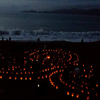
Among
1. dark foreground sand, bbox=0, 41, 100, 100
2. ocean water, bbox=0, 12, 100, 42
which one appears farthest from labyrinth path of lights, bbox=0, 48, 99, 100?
ocean water, bbox=0, 12, 100, 42

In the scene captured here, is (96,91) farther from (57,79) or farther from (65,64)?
(65,64)

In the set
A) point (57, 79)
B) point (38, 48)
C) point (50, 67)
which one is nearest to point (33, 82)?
point (57, 79)

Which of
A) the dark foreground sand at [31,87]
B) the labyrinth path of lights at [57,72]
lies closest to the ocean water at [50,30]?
the dark foreground sand at [31,87]

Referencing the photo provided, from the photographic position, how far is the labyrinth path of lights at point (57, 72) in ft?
17.3

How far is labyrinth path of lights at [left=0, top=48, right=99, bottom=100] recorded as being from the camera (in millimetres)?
5277

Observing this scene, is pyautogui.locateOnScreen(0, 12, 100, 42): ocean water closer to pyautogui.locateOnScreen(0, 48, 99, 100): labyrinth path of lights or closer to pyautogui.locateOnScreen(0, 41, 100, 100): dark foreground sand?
pyautogui.locateOnScreen(0, 41, 100, 100): dark foreground sand

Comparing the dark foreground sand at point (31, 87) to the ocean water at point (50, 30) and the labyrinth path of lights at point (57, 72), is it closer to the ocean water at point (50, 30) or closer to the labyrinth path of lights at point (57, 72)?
the labyrinth path of lights at point (57, 72)

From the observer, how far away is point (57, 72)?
6.33 meters

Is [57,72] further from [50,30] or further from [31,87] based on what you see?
[50,30]

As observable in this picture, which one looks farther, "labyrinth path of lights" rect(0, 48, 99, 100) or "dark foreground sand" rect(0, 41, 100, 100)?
"labyrinth path of lights" rect(0, 48, 99, 100)

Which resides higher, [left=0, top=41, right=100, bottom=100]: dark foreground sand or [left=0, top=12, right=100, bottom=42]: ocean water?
[left=0, top=12, right=100, bottom=42]: ocean water

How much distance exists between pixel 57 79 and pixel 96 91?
133 cm

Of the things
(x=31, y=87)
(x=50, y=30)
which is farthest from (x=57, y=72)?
(x=50, y=30)

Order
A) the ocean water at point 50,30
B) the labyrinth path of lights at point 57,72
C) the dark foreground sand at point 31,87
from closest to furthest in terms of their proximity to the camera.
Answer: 1. the dark foreground sand at point 31,87
2. the labyrinth path of lights at point 57,72
3. the ocean water at point 50,30
